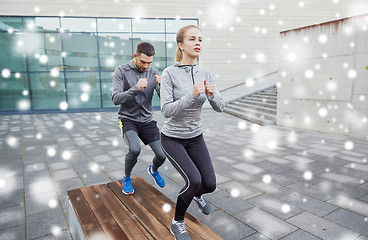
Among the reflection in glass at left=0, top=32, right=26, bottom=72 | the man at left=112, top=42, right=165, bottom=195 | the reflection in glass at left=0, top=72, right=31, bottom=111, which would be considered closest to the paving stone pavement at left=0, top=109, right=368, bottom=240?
the man at left=112, top=42, right=165, bottom=195

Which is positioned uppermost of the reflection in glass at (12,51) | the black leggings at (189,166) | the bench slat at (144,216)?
the reflection in glass at (12,51)

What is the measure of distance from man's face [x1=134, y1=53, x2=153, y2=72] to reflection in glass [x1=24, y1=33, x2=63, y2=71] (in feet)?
46.7

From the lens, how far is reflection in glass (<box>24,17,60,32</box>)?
47.9 ft

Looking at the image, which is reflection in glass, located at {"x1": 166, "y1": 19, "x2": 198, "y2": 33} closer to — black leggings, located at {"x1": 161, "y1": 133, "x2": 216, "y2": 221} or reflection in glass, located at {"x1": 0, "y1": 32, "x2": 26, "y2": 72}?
reflection in glass, located at {"x1": 0, "y1": 32, "x2": 26, "y2": 72}

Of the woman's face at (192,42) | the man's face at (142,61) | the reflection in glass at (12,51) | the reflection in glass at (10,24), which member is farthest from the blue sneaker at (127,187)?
the reflection in glass at (10,24)

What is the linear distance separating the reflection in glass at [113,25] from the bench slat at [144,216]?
1426 centimetres

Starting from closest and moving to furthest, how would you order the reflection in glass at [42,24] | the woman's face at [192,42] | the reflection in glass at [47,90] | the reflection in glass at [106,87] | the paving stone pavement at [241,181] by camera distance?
1. the woman's face at [192,42]
2. the paving stone pavement at [241,181]
3. the reflection in glass at [42,24]
4. the reflection in glass at [47,90]
5. the reflection in glass at [106,87]

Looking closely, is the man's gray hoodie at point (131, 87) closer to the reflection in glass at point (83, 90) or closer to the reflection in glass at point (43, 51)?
the reflection in glass at point (83, 90)

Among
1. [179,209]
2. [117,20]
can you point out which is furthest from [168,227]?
[117,20]

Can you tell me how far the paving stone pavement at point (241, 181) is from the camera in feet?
9.43

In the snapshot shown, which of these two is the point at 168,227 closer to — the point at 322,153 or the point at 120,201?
the point at 120,201

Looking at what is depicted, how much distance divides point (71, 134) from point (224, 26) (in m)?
11.6

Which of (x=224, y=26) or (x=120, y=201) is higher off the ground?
(x=224, y=26)

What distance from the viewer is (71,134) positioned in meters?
8.62
